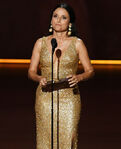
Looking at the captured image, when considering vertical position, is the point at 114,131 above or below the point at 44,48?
below

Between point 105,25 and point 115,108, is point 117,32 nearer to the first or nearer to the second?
point 105,25

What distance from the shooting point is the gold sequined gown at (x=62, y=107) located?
11.8ft

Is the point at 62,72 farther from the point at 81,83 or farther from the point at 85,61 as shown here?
the point at 81,83

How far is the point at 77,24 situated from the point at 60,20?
45.2 ft

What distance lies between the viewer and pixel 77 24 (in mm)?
17250

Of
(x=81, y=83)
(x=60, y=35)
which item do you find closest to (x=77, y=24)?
(x=81, y=83)

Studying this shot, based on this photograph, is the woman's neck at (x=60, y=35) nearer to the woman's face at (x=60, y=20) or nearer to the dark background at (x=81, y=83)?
the woman's face at (x=60, y=20)

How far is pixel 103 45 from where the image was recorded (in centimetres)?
1731

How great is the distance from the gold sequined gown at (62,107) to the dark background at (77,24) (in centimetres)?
1345

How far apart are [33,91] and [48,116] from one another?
6411 millimetres

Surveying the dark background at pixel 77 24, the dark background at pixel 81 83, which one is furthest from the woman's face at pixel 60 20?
the dark background at pixel 77 24

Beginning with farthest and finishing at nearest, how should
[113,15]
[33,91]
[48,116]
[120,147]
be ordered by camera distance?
[113,15], [33,91], [120,147], [48,116]

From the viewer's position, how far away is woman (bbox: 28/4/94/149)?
A: 3594 mm

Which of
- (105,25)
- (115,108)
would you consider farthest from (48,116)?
(105,25)
